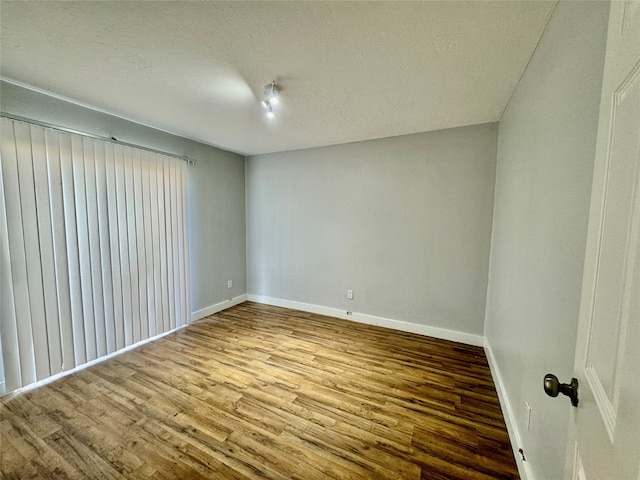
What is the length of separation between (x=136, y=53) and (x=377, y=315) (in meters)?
3.32

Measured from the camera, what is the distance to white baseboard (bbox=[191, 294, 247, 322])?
3.42 metres

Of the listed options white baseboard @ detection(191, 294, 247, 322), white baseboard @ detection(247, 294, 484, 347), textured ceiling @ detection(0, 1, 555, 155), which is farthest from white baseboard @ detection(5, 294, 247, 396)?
textured ceiling @ detection(0, 1, 555, 155)

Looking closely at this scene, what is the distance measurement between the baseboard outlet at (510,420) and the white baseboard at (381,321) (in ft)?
1.57

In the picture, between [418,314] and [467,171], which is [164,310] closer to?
[418,314]

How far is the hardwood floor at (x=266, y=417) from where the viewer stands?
1397 millimetres

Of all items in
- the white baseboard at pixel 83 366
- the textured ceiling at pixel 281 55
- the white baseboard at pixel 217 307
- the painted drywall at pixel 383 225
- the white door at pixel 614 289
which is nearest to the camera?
the white door at pixel 614 289

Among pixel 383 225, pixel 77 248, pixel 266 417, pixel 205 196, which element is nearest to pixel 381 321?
pixel 383 225

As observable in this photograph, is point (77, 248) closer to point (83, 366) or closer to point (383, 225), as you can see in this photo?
point (83, 366)

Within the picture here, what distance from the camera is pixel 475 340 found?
276 cm

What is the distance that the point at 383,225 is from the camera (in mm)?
3135

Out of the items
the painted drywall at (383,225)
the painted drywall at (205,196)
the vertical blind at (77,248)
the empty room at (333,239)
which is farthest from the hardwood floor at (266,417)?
the painted drywall at (205,196)

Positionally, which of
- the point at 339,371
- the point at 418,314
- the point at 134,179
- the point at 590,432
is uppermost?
the point at 134,179

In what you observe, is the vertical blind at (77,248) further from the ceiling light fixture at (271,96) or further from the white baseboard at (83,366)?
the ceiling light fixture at (271,96)

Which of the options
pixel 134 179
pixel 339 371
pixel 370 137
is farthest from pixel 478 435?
pixel 134 179
